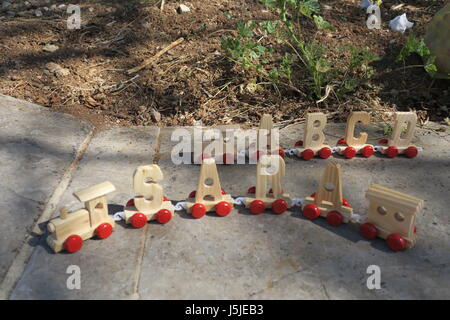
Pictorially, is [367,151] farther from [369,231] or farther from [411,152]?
[369,231]

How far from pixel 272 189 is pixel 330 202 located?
→ 0.31 meters

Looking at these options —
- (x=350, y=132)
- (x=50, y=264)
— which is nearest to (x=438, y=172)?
(x=350, y=132)

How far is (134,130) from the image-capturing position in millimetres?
3418

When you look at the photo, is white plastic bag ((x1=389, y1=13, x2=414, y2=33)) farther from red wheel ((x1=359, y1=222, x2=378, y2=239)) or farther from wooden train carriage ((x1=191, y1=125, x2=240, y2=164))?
red wheel ((x1=359, y1=222, x2=378, y2=239))

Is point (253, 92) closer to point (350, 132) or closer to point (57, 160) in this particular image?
point (350, 132)

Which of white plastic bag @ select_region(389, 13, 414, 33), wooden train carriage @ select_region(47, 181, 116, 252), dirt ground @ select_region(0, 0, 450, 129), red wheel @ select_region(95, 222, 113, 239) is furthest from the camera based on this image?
white plastic bag @ select_region(389, 13, 414, 33)

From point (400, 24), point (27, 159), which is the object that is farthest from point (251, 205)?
point (400, 24)

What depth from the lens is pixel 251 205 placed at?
2531mm

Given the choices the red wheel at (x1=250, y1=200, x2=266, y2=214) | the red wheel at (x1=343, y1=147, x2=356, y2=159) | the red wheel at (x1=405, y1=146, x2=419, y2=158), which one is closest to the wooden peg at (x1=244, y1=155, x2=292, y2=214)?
the red wheel at (x1=250, y1=200, x2=266, y2=214)

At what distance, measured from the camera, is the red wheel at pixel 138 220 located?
2396mm

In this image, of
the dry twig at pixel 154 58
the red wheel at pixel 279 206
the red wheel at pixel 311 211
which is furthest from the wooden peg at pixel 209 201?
the dry twig at pixel 154 58

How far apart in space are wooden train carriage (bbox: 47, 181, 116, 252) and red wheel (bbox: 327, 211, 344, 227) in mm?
1095

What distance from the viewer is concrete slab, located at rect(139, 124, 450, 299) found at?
206cm
